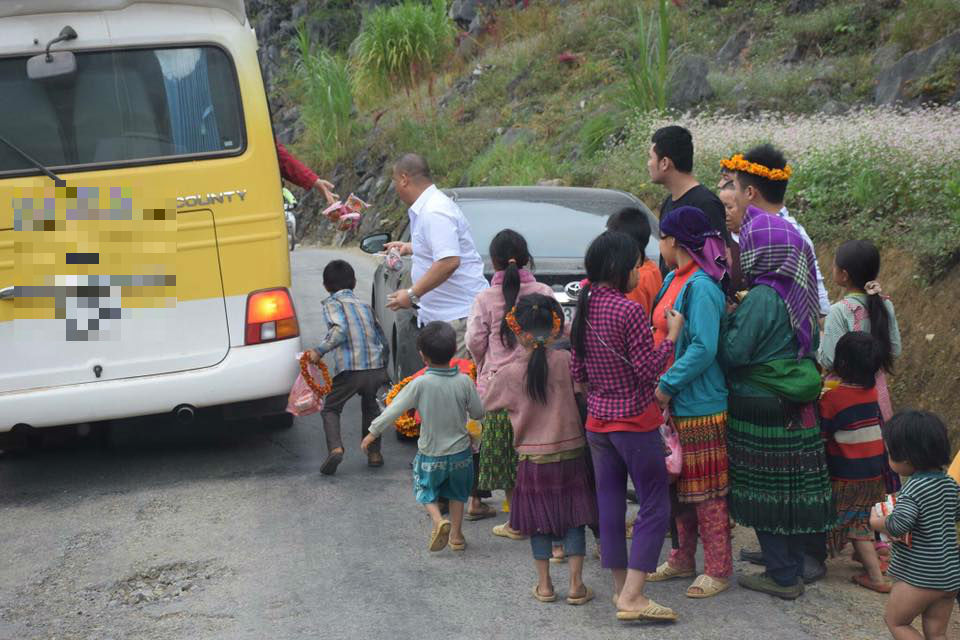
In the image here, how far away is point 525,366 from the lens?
17.3 feet

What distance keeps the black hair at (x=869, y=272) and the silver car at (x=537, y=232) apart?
2.04 metres

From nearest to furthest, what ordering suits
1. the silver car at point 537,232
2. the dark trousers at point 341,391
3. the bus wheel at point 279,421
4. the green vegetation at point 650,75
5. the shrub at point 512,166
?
the dark trousers at point 341,391, the silver car at point 537,232, the bus wheel at point 279,421, the green vegetation at point 650,75, the shrub at point 512,166

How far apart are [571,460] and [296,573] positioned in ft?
4.94

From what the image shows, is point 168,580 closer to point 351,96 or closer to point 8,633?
point 8,633


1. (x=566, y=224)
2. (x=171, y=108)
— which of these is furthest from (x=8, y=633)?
(x=566, y=224)

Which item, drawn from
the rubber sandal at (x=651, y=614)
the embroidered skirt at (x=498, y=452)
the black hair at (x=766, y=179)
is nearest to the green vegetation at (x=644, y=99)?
the black hair at (x=766, y=179)

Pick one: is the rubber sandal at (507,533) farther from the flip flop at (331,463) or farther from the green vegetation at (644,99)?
the green vegetation at (644,99)

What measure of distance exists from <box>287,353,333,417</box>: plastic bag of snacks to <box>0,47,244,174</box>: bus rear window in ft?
4.88

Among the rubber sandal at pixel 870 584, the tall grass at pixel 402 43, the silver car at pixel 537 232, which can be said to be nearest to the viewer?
the rubber sandal at pixel 870 584

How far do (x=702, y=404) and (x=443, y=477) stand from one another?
4.88 feet

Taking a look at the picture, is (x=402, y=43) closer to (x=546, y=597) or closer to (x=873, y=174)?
(x=873, y=174)

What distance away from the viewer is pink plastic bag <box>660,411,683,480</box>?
5.07 meters

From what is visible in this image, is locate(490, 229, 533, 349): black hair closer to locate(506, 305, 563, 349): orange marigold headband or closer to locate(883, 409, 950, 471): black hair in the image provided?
locate(506, 305, 563, 349): orange marigold headband

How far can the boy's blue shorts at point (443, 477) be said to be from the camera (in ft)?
19.1
